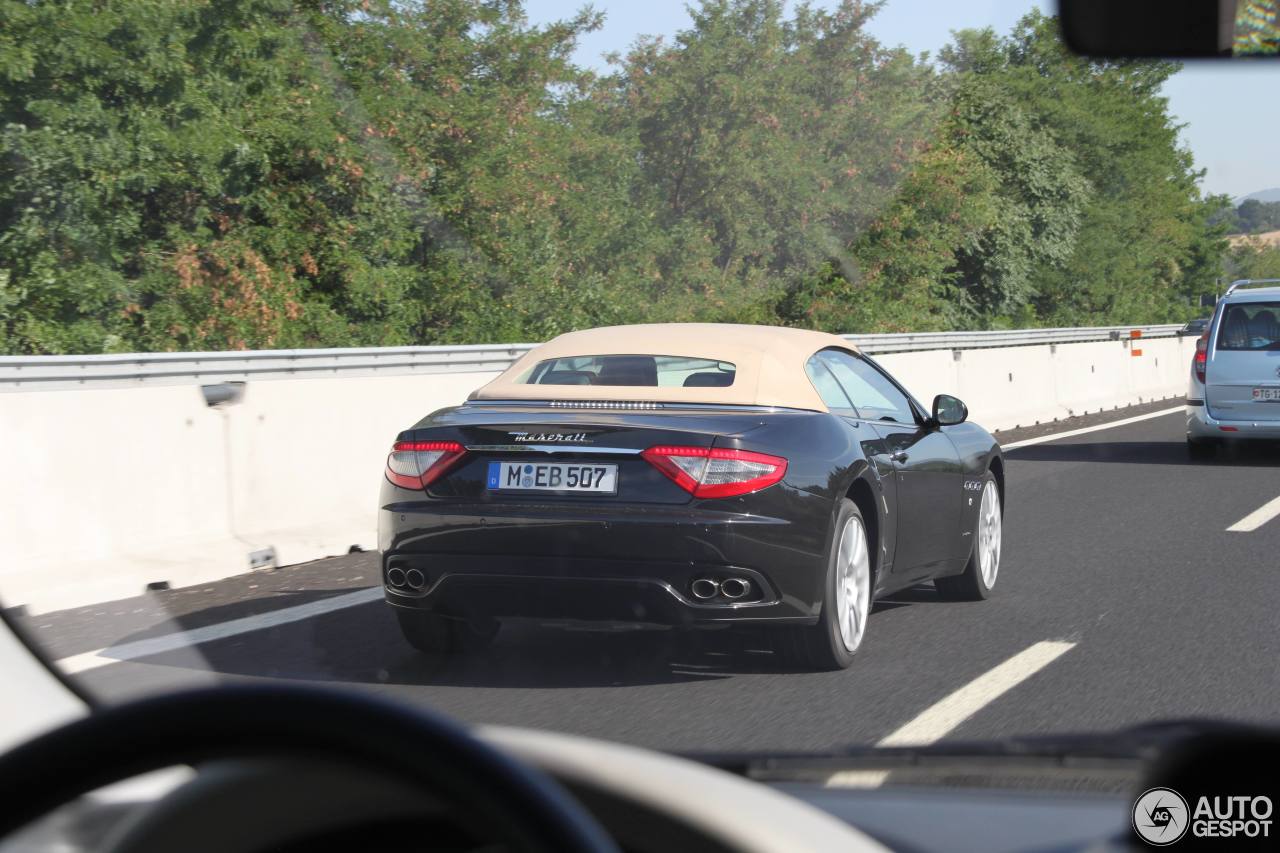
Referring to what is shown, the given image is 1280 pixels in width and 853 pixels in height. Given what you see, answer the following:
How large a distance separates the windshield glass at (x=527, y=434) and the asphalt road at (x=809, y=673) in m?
0.03

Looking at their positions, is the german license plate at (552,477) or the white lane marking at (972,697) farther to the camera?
the german license plate at (552,477)

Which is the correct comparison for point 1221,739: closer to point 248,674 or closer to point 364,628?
point 248,674

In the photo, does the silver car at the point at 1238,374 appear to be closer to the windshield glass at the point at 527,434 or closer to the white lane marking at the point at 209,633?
the windshield glass at the point at 527,434

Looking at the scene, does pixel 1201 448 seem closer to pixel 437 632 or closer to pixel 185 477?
pixel 185 477

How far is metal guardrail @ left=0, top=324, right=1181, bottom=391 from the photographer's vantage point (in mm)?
17766

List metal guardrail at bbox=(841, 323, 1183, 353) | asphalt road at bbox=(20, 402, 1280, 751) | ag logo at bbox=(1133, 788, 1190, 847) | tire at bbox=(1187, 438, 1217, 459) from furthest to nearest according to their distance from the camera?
metal guardrail at bbox=(841, 323, 1183, 353) < tire at bbox=(1187, 438, 1217, 459) < asphalt road at bbox=(20, 402, 1280, 751) < ag logo at bbox=(1133, 788, 1190, 847)

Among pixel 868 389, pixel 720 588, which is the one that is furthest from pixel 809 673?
pixel 868 389

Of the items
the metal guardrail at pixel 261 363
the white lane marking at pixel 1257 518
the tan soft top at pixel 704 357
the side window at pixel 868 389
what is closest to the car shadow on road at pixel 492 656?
the tan soft top at pixel 704 357

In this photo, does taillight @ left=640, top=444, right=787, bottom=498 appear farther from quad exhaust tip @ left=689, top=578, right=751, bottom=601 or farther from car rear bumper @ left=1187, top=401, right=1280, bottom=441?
car rear bumper @ left=1187, top=401, right=1280, bottom=441

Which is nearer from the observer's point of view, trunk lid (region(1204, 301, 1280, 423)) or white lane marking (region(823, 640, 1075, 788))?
white lane marking (region(823, 640, 1075, 788))

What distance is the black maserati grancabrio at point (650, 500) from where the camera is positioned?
6.05m

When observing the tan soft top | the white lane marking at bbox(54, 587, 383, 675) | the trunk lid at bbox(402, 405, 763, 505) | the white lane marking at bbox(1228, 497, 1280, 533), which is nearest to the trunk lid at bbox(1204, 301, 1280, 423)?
the white lane marking at bbox(1228, 497, 1280, 533)

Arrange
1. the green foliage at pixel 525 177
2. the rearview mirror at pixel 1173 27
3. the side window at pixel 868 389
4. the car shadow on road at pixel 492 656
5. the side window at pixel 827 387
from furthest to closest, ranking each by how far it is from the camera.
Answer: the green foliage at pixel 525 177 < the side window at pixel 868 389 < the side window at pixel 827 387 < the car shadow on road at pixel 492 656 < the rearview mirror at pixel 1173 27

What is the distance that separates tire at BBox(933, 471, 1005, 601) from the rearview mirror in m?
5.81
